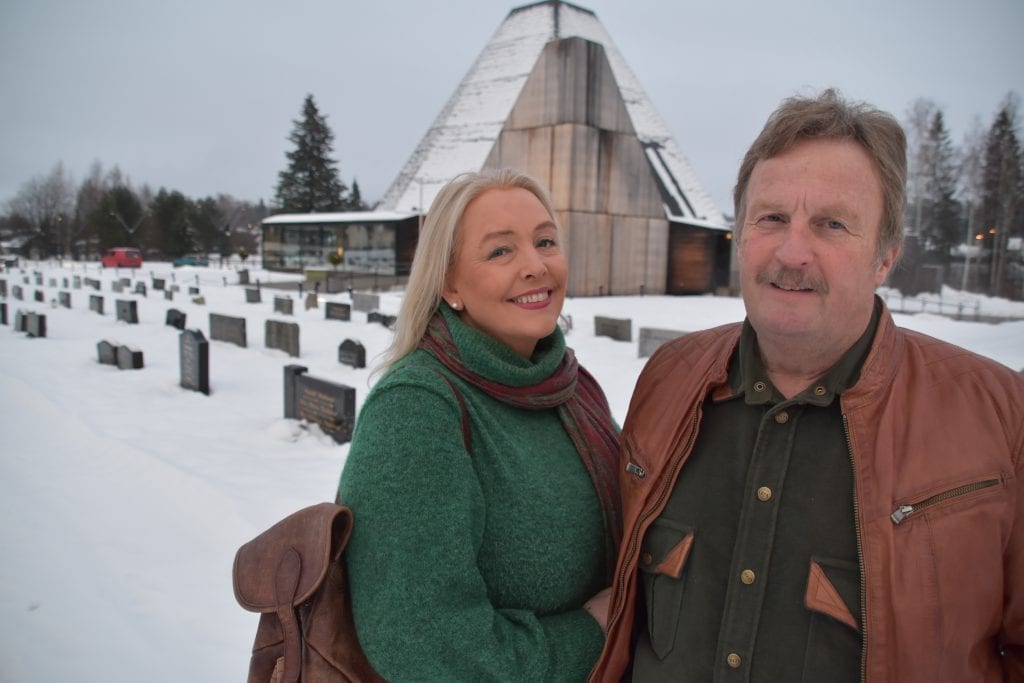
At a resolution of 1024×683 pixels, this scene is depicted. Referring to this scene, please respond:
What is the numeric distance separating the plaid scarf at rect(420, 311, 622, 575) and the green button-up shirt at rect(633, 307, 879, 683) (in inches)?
7.8

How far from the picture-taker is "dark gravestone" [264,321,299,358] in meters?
11.9

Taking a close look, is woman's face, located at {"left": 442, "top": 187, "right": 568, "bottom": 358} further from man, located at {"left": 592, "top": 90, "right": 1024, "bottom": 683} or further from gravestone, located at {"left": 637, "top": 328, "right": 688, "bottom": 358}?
gravestone, located at {"left": 637, "top": 328, "right": 688, "bottom": 358}

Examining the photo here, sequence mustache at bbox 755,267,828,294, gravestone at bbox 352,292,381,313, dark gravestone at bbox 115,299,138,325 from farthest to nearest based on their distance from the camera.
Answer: gravestone at bbox 352,292,381,313 → dark gravestone at bbox 115,299,138,325 → mustache at bbox 755,267,828,294

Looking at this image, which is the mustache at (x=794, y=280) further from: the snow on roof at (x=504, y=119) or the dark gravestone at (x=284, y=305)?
the snow on roof at (x=504, y=119)

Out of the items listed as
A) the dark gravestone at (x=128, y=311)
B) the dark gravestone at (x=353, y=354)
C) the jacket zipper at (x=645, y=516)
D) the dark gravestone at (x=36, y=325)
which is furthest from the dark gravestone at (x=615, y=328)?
the jacket zipper at (x=645, y=516)

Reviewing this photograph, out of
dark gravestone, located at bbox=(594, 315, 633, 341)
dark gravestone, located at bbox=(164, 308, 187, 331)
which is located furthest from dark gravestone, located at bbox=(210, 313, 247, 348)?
dark gravestone, located at bbox=(594, 315, 633, 341)

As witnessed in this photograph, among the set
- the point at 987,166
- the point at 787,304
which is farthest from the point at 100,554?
the point at 987,166

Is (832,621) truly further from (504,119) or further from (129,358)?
(504,119)

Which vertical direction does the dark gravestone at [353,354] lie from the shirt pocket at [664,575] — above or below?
below

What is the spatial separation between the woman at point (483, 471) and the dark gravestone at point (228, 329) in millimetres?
11860

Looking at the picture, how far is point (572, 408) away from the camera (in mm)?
2021

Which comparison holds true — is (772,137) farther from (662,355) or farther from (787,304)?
(662,355)

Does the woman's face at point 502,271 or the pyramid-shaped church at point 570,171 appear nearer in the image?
the woman's face at point 502,271

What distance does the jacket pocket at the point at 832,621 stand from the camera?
1.39m
